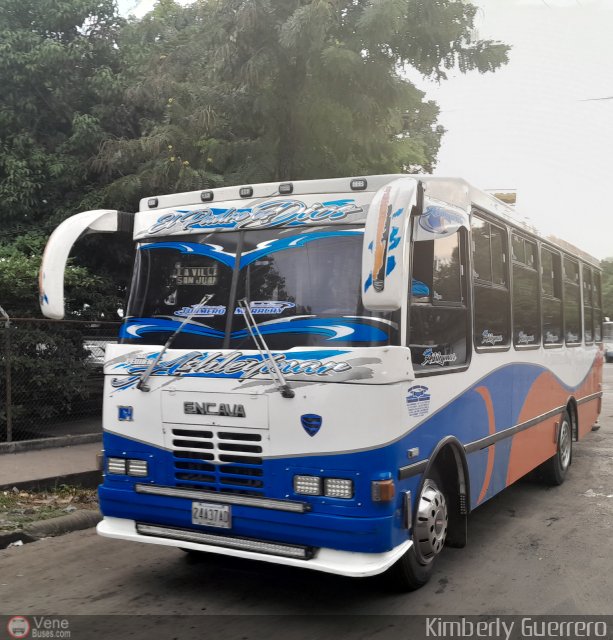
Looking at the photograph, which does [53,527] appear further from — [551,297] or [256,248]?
[551,297]

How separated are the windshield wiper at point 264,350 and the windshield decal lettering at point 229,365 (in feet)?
0.09

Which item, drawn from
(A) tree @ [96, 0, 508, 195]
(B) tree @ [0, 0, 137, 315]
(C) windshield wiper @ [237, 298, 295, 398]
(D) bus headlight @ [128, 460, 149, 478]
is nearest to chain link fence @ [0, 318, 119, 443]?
(B) tree @ [0, 0, 137, 315]

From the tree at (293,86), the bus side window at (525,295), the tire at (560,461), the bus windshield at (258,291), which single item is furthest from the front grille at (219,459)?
the tree at (293,86)

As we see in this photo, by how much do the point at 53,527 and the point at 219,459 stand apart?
2.77 metres

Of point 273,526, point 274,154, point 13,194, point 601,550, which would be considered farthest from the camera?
point 13,194

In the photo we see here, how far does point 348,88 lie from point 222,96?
187cm

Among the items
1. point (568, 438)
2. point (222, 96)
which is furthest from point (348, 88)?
point (568, 438)

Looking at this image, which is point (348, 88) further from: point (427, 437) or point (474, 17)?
point (427, 437)

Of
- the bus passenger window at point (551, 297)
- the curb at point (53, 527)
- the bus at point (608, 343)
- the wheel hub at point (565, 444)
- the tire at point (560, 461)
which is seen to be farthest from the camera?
the bus at point (608, 343)

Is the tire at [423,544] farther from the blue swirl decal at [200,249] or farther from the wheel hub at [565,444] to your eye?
the wheel hub at [565,444]

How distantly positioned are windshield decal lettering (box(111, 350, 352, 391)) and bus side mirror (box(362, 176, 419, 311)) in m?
0.60

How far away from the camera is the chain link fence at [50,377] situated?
10039mm

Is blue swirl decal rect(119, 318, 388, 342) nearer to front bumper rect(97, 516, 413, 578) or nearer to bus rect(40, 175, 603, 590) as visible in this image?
bus rect(40, 175, 603, 590)

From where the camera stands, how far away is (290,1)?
9.56 meters
